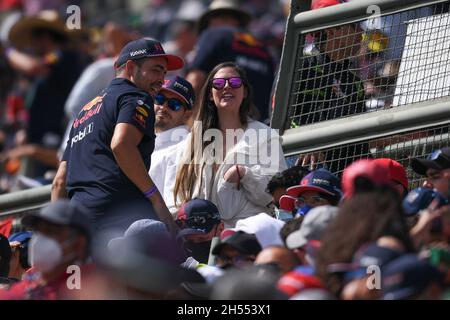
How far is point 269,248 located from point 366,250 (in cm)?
98

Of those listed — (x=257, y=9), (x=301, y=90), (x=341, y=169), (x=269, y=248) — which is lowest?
(x=269, y=248)

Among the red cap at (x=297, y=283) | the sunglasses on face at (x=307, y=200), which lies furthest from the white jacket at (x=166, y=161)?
the red cap at (x=297, y=283)

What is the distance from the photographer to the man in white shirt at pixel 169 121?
362 inches

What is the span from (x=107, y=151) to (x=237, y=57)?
3.69 metres

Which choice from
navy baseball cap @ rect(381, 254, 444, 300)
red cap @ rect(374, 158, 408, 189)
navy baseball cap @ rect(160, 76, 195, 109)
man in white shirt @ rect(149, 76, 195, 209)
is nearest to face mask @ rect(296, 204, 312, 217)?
red cap @ rect(374, 158, 408, 189)

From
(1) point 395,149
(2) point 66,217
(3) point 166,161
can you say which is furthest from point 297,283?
(3) point 166,161

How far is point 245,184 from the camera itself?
8.67 metres

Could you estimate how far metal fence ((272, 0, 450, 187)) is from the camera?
29.2ft

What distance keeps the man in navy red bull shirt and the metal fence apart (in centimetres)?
136

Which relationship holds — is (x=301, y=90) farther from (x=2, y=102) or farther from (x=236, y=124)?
(x=2, y=102)
